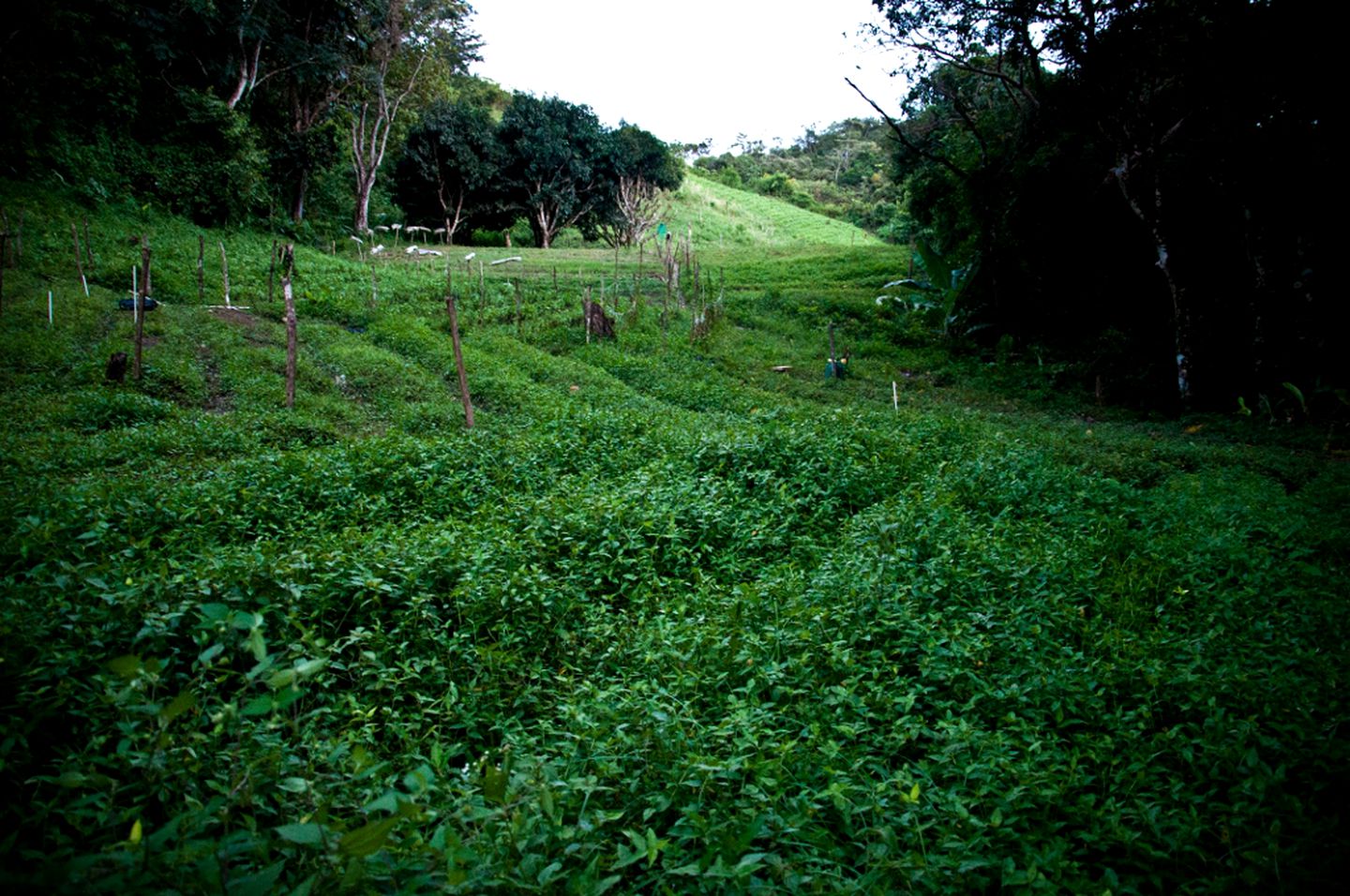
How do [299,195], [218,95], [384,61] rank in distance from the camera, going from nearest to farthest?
[218,95] → [299,195] → [384,61]

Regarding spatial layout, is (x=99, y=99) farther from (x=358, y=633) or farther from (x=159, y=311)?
(x=358, y=633)

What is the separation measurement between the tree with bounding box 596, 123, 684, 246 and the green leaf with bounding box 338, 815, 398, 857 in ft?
127

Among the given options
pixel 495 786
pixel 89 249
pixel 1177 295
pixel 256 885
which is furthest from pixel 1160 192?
pixel 89 249

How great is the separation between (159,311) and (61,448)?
28.0 feet

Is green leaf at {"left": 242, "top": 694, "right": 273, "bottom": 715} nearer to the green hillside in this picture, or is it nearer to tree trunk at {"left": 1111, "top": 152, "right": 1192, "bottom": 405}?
tree trunk at {"left": 1111, "top": 152, "right": 1192, "bottom": 405}

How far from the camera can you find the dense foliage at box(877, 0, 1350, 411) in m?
12.2

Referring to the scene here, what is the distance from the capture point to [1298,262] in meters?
12.3

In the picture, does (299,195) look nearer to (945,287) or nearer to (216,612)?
(945,287)

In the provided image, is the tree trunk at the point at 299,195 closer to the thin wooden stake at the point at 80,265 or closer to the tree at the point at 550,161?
the tree at the point at 550,161

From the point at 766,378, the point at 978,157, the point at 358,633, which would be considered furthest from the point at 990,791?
the point at 978,157

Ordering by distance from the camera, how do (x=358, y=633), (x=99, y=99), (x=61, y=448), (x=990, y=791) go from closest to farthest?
(x=990, y=791), (x=358, y=633), (x=61, y=448), (x=99, y=99)

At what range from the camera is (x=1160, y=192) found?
13820mm

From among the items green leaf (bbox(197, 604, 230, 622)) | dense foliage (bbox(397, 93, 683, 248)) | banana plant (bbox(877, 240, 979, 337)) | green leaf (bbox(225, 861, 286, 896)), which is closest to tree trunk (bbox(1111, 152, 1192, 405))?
banana plant (bbox(877, 240, 979, 337))

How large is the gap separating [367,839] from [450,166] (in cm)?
3899
